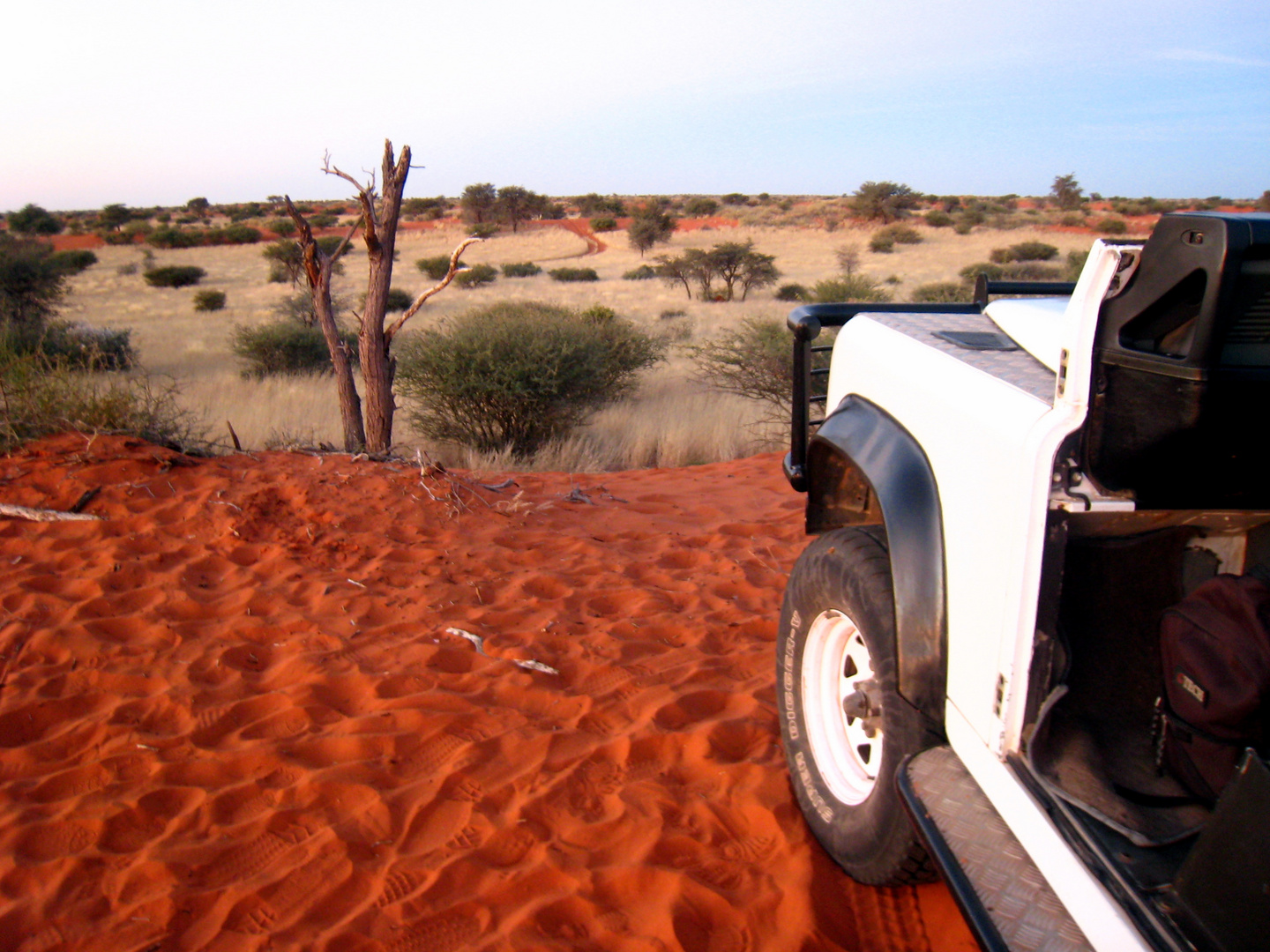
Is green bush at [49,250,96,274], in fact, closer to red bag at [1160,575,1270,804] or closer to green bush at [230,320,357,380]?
green bush at [230,320,357,380]

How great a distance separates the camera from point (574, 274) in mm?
28547

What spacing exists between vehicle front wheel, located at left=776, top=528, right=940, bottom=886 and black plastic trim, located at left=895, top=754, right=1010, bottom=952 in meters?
0.16

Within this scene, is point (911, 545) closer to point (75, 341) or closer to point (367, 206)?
point (367, 206)

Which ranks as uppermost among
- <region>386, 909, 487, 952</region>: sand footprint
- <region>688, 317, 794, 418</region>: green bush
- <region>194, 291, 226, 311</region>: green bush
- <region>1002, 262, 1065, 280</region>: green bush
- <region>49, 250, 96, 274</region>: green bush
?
<region>49, 250, 96, 274</region>: green bush

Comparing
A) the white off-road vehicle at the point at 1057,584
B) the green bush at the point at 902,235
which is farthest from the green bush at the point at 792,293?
the white off-road vehicle at the point at 1057,584

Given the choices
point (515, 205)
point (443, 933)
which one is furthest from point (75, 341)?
point (515, 205)

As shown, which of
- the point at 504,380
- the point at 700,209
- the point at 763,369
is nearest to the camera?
the point at 504,380

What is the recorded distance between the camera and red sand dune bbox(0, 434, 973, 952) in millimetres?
2387

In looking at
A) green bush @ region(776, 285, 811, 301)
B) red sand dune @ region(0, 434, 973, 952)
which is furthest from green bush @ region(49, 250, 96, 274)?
red sand dune @ region(0, 434, 973, 952)

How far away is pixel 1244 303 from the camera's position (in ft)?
4.82

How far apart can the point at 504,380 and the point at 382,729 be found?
5651 mm

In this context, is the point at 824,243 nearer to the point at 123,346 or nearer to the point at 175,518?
the point at 123,346

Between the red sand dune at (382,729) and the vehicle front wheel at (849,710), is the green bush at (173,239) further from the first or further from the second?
the vehicle front wheel at (849,710)

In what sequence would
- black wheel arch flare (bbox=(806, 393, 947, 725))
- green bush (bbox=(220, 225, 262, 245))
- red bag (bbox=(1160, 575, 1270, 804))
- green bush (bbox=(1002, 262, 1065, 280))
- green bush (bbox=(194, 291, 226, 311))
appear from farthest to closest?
green bush (bbox=(220, 225, 262, 245)) → green bush (bbox=(194, 291, 226, 311)) → green bush (bbox=(1002, 262, 1065, 280)) → black wheel arch flare (bbox=(806, 393, 947, 725)) → red bag (bbox=(1160, 575, 1270, 804))
